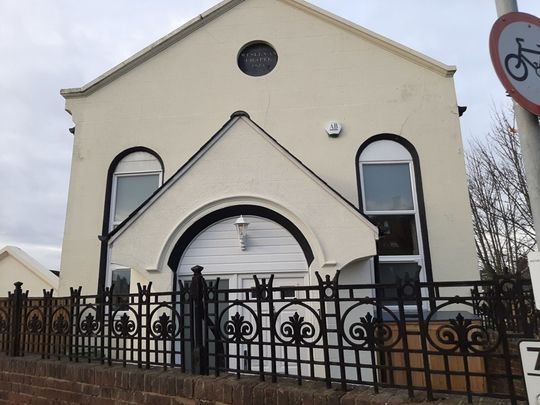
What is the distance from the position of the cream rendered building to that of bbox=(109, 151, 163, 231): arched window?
0.03 metres

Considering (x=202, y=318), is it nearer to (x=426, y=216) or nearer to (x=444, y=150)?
(x=426, y=216)

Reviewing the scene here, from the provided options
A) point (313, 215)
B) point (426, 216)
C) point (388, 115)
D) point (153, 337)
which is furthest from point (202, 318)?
point (388, 115)

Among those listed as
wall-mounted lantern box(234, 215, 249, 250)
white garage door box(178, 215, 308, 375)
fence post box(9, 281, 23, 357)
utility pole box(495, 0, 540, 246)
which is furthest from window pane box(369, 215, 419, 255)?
fence post box(9, 281, 23, 357)

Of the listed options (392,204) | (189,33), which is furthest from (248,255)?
(189,33)

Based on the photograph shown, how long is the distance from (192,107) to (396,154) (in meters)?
4.07

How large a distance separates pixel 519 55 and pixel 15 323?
6.33 meters

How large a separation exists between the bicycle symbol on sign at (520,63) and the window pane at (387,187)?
5519 mm

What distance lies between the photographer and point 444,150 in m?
7.69

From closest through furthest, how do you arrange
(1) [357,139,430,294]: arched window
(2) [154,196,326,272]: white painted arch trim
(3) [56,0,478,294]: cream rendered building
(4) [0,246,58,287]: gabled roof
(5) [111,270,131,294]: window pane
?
1. (2) [154,196,326,272]: white painted arch trim
2. (3) [56,0,478,294]: cream rendered building
3. (1) [357,139,430,294]: arched window
4. (5) [111,270,131,294]: window pane
5. (4) [0,246,58,287]: gabled roof

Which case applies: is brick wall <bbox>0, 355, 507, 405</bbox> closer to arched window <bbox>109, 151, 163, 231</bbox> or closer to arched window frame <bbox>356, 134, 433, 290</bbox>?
arched window <bbox>109, 151, 163, 231</bbox>

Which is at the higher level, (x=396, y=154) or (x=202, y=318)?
(x=396, y=154)

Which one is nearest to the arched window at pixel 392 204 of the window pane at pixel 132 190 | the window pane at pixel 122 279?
the window pane at pixel 132 190

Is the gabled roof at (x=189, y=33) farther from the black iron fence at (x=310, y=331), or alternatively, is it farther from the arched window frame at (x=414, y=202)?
the black iron fence at (x=310, y=331)

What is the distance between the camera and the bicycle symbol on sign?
2256 mm
